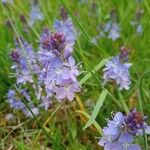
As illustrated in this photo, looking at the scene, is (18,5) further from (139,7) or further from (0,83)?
(0,83)

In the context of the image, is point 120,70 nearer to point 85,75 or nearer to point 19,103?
point 85,75

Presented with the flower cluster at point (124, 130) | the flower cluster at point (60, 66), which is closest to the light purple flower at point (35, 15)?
the flower cluster at point (60, 66)

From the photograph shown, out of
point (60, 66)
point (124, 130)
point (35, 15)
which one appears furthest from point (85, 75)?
point (35, 15)

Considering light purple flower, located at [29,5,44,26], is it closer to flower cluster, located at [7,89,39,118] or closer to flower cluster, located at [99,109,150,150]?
flower cluster, located at [7,89,39,118]

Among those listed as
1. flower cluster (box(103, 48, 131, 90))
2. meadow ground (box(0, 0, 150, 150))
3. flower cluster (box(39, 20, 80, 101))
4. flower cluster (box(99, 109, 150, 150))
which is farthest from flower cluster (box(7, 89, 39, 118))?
flower cluster (box(99, 109, 150, 150))

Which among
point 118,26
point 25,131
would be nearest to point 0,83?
point 25,131
